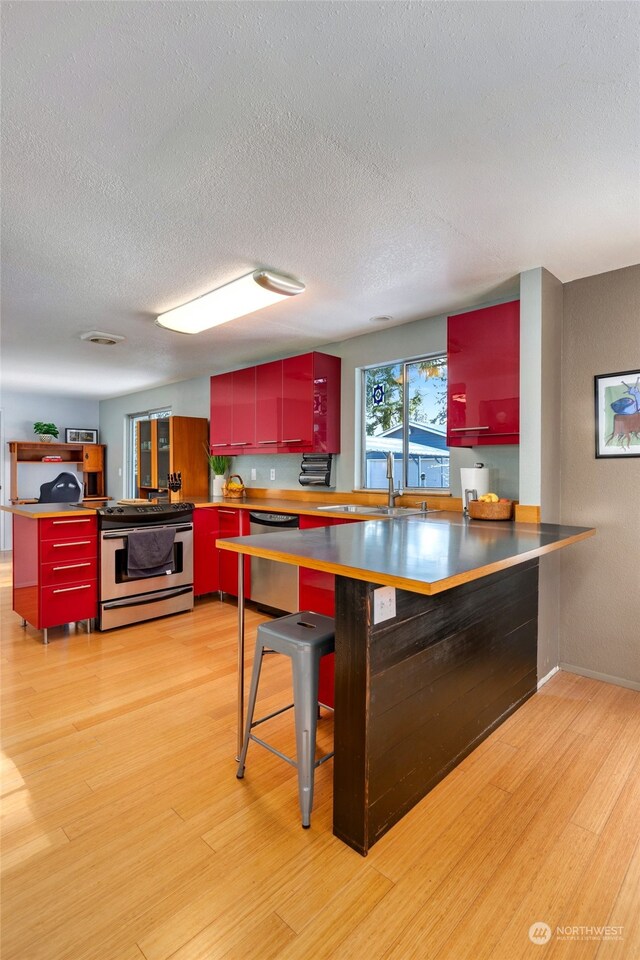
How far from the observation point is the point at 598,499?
2.74 m

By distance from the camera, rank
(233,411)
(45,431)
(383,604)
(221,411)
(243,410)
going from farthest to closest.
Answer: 1. (45,431)
2. (221,411)
3. (233,411)
4. (243,410)
5. (383,604)

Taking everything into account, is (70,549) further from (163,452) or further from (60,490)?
(60,490)

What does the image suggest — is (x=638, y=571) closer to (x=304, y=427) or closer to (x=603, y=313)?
(x=603, y=313)

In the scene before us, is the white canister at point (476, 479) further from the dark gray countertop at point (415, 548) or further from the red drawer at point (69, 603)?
the red drawer at point (69, 603)

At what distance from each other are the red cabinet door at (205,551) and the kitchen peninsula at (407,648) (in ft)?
7.45

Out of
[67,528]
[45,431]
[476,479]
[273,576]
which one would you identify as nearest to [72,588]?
[67,528]

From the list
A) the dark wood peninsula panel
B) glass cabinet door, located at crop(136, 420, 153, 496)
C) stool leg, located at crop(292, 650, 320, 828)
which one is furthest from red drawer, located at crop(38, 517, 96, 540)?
the dark wood peninsula panel

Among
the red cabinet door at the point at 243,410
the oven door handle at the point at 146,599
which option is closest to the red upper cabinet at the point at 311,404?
the red cabinet door at the point at 243,410

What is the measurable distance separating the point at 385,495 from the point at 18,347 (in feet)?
11.7

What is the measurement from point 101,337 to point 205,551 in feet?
6.60

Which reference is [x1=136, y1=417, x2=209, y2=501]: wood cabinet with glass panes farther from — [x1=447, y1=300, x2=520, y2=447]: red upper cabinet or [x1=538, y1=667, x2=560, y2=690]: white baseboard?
[x1=538, y1=667, x2=560, y2=690]: white baseboard

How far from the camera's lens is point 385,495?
3.81 meters

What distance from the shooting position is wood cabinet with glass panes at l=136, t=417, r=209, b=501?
5227 mm

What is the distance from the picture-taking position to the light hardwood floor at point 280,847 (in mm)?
1236
